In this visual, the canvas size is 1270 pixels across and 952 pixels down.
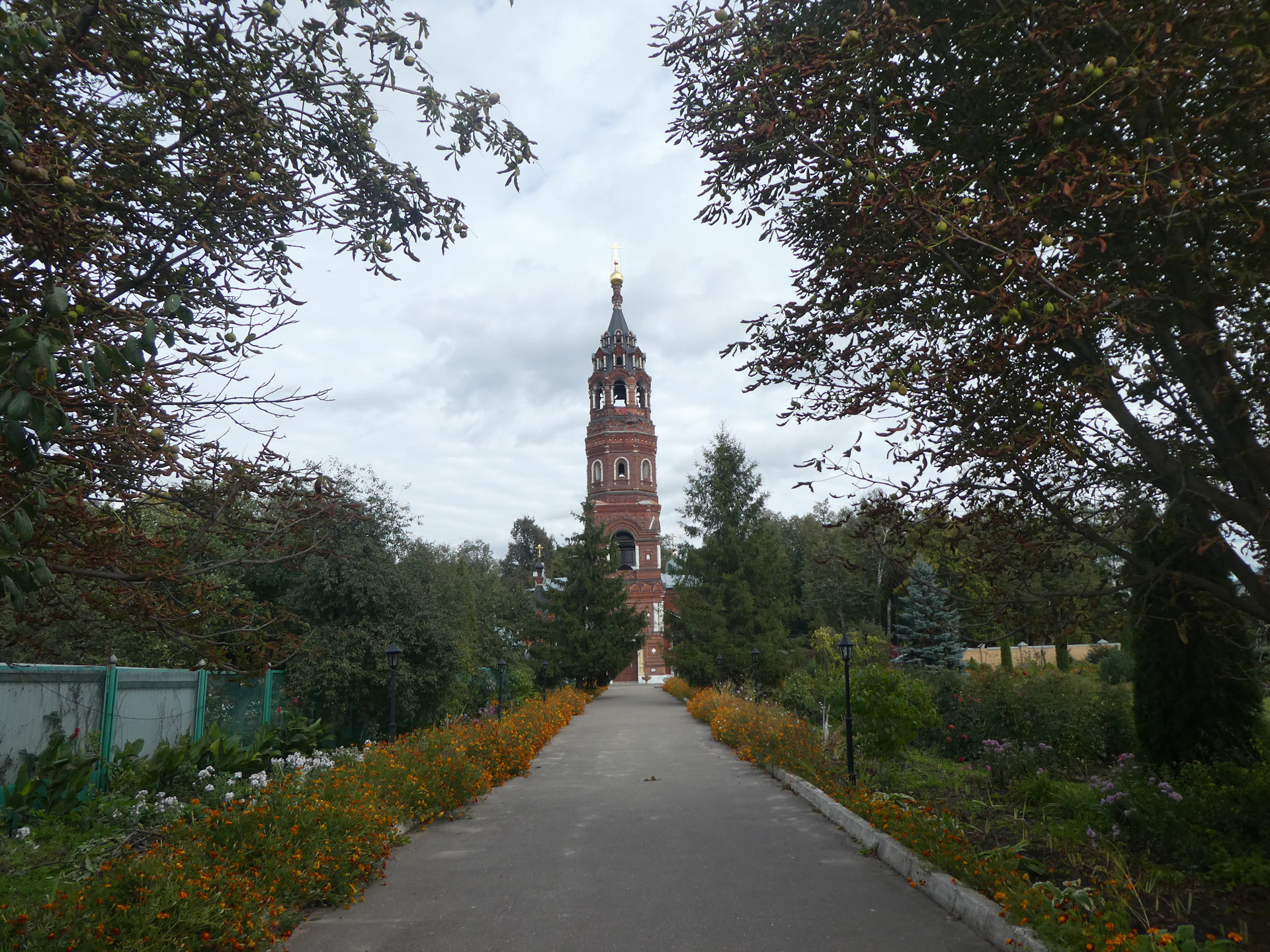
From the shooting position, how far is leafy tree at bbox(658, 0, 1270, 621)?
452 cm

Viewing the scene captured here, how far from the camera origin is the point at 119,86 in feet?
14.5

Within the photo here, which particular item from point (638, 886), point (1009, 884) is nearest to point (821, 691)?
point (638, 886)

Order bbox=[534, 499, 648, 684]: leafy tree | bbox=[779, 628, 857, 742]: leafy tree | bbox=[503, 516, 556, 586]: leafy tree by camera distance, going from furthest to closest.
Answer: bbox=[503, 516, 556, 586]: leafy tree → bbox=[534, 499, 648, 684]: leafy tree → bbox=[779, 628, 857, 742]: leafy tree

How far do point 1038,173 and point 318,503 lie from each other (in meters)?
4.75

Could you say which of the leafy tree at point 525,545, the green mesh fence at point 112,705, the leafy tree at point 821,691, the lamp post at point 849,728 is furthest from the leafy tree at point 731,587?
the leafy tree at point 525,545

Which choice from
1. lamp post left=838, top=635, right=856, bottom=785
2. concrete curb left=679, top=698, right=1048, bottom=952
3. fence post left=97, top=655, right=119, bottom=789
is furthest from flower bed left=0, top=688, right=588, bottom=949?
lamp post left=838, top=635, right=856, bottom=785

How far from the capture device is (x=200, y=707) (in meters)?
11.5

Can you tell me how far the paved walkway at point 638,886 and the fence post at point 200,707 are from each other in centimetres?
453

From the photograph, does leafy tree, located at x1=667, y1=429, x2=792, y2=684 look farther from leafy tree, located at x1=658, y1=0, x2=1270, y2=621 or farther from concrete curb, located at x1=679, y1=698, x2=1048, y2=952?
leafy tree, located at x1=658, y1=0, x2=1270, y2=621

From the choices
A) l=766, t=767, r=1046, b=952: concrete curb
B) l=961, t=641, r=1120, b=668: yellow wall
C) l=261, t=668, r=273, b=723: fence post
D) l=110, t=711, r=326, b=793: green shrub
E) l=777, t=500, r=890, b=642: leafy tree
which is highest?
l=777, t=500, r=890, b=642: leafy tree

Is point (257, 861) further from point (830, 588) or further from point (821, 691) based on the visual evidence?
point (830, 588)

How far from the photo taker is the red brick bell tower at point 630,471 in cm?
5128

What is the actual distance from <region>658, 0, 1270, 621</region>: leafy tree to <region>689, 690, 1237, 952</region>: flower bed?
222 centimetres

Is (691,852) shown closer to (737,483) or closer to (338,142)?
(338,142)
